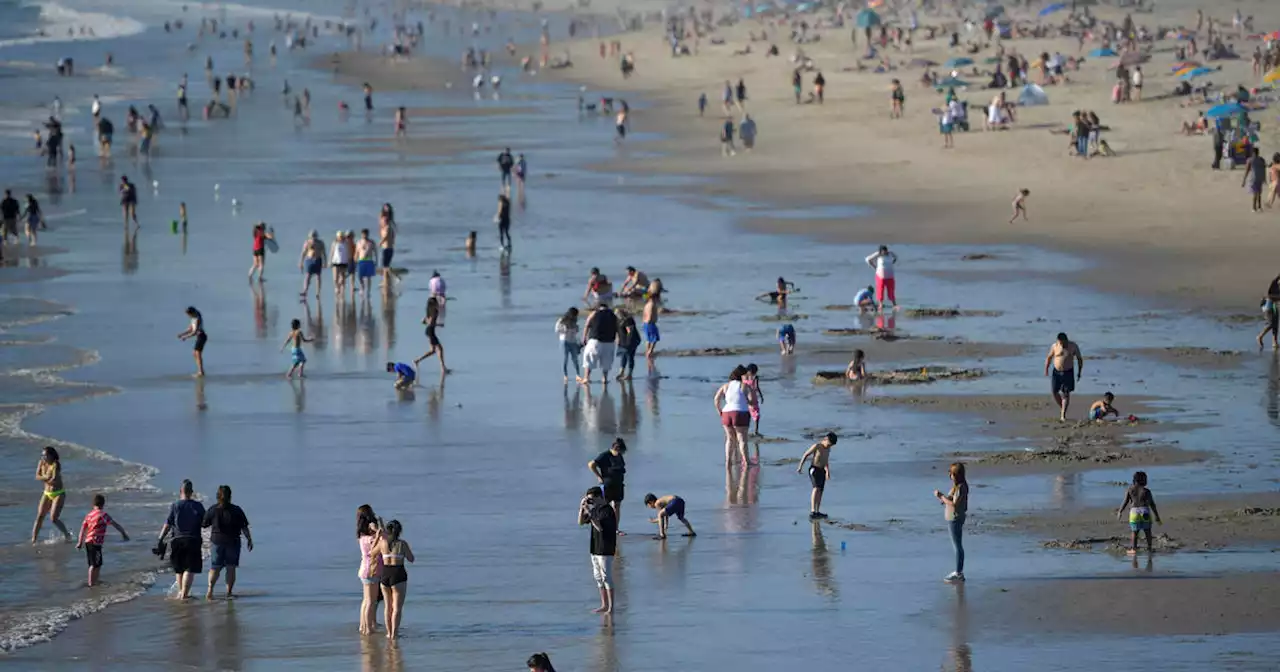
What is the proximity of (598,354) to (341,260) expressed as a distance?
33.5 ft

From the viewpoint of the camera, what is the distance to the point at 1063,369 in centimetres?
2472

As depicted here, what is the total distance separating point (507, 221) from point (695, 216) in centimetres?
748

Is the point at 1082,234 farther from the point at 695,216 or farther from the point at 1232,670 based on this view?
the point at 1232,670

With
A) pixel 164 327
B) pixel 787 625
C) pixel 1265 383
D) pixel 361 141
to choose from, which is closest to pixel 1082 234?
pixel 1265 383

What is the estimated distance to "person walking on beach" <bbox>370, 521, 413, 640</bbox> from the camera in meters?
16.0

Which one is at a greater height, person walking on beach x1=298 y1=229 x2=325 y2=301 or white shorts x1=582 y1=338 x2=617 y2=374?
person walking on beach x1=298 y1=229 x2=325 y2=301

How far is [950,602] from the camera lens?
16922 mm

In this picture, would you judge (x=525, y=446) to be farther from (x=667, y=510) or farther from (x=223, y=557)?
(x=223, y=557)

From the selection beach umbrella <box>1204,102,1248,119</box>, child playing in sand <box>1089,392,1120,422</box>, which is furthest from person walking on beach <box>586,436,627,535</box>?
beach umbrella <box>1204,102,1248,119</box>

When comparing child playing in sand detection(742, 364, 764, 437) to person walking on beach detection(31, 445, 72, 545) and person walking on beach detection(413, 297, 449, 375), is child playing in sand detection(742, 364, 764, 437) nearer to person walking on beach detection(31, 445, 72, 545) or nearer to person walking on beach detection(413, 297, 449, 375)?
person walking on beach detection(413, 297, 449, 375)

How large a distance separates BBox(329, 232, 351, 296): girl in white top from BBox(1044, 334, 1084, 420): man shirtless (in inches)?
629

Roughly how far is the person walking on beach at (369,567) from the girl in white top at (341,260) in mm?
20892

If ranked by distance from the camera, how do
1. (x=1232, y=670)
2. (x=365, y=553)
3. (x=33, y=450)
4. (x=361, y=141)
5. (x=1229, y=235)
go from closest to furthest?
(x=1232, y=670)
(x=365, y=553)
(x=33, y=450)
(x=1229, y=235)
(x=361, y=141)

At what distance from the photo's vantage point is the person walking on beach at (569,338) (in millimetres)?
28406
